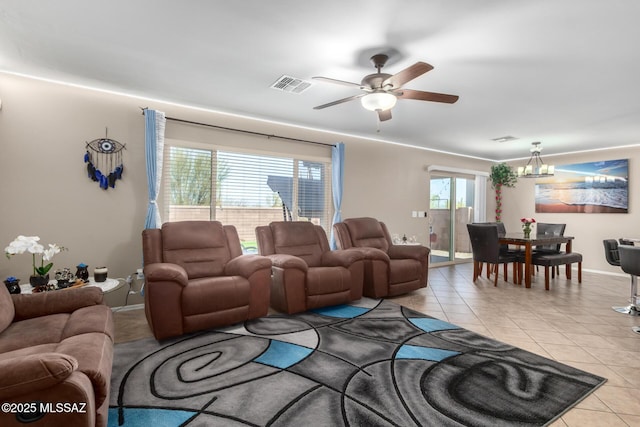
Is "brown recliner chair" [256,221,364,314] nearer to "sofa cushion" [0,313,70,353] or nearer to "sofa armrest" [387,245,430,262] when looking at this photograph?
"sofa armrest" [387,245,430,262]

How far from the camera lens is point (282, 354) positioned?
8.32ft

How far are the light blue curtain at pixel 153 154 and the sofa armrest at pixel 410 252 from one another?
127 inches

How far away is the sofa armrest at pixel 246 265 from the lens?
3.20m

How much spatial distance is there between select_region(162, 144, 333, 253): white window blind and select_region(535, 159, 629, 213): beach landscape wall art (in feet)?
16.8

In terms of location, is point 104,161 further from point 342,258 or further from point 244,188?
point 342,258

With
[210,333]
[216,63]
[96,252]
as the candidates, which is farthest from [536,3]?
[96,252]

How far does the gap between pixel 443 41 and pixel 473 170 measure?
5.60 metres

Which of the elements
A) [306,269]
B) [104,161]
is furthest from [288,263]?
[104,161]

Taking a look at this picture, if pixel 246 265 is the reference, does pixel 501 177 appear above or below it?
above

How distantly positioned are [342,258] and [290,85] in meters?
2.07

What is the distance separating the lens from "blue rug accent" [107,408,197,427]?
1.73 meters

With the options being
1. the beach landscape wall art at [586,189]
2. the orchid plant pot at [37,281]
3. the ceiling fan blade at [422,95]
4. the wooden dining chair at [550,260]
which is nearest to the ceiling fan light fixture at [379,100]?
the ceiling fan blade at [422,95]

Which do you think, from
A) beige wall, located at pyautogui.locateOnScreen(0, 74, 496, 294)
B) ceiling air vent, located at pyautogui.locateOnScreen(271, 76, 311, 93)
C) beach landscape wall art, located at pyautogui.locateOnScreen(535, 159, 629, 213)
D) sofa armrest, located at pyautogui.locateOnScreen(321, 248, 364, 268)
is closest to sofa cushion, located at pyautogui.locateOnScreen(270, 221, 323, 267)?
sofa armrest, located at pyautogui.locateOnScreen(321, 248, 364, 268)

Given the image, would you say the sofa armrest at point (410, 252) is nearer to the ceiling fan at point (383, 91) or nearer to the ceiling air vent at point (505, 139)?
the ceiling fan at point (383, 91)
